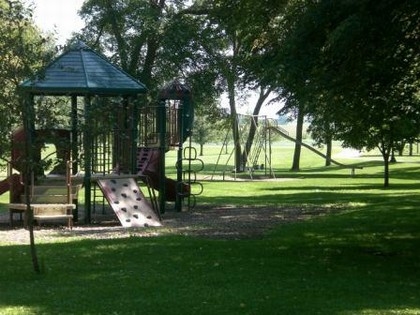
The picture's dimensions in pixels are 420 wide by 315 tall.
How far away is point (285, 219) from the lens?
18.0m

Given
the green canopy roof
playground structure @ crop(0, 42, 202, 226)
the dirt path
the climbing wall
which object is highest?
the green canopy roof

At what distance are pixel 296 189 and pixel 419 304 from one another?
2334 cm

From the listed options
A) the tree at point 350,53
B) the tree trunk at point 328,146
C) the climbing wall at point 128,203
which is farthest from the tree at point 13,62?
the tree trunk at point 328,146

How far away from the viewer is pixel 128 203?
662 inches

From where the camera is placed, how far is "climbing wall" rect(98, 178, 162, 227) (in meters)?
16.3

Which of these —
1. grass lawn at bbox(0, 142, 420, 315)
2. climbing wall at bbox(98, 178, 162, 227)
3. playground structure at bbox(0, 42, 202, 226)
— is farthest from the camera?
playground structure at bbox(0, 42, 202, 226)

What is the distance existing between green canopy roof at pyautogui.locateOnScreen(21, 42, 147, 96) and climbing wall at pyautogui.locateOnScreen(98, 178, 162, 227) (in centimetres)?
221

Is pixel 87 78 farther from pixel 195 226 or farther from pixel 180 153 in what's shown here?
pixel 195 226

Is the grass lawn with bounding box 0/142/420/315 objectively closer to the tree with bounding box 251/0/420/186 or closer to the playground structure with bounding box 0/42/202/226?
the tree with bounding box 251/0/420/186

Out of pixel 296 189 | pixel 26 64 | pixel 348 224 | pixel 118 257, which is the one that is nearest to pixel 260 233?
pixel 348 224

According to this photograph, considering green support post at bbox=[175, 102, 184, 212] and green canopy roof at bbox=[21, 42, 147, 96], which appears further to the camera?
green support post at bbox=[175, 102, 184, 212]

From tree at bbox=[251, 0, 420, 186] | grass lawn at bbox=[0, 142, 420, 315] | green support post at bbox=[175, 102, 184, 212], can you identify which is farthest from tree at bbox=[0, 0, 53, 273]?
green support post at bbox=[175, 102, 184, 212]

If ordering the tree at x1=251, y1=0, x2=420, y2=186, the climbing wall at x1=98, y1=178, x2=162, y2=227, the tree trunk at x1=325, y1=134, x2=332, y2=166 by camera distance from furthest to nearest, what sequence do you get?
the tree trunk at x1=325, y1=134, x2=332, y2=166
the climbing wall at x1=98, y1=178, x2=162, y2=227
the tree at x1=251, y1=0, x2=420, y2=186

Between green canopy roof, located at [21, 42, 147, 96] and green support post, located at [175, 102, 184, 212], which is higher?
green canopy roof, located at [21, 42, 147, 96]
